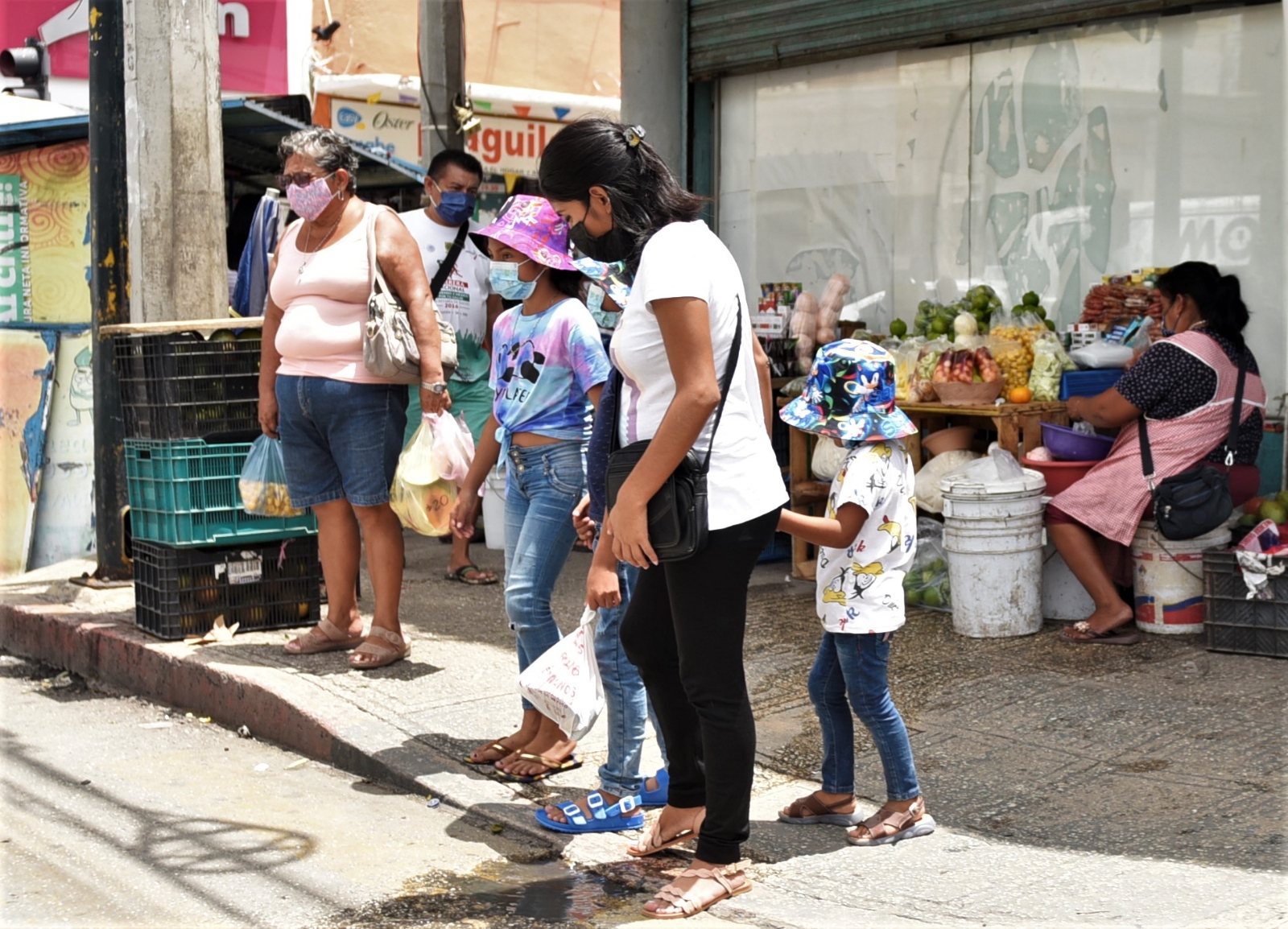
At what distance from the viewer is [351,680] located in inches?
231

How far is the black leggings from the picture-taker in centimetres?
358

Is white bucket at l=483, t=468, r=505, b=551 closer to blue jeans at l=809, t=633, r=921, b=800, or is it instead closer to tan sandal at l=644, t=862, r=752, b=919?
blue jeans at l=809, t=633, r=921, b=800

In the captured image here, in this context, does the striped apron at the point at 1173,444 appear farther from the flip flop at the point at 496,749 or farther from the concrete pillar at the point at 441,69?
the concrete pillar at the point at 441,69

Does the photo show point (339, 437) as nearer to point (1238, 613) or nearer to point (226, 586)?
point (226, 586)

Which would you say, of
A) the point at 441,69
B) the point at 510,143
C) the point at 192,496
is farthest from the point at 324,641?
the point at 510,143

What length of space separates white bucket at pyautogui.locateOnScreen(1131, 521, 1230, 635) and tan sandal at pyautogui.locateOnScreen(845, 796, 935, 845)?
8.42 ft

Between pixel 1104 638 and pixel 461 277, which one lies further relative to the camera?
pixel 461 277

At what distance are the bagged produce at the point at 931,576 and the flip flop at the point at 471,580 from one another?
2.19m

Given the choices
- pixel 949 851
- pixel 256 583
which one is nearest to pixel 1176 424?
pixel 949 851

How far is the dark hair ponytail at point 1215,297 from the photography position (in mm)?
6316

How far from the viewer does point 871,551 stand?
418 centimetres

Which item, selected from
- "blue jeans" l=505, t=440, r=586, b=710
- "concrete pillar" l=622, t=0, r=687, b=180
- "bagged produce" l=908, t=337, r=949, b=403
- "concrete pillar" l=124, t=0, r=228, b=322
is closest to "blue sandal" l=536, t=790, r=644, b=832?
"blue jeans" l=505, t=440, r=586, b=710

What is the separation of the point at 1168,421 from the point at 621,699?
311 centimetres

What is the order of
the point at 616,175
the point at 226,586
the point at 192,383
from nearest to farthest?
the point at 616,175 → the point at 192,383 → the point at 226,586
